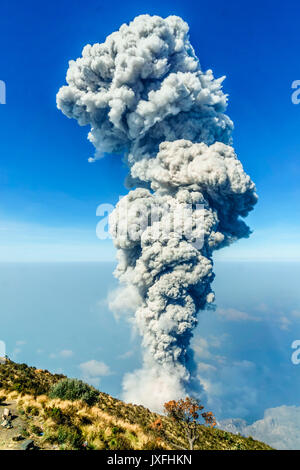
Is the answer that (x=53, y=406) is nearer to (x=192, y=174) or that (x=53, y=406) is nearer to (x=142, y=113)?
(x=192, y=174)

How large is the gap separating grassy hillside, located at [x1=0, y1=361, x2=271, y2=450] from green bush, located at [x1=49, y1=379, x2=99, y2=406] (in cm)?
7

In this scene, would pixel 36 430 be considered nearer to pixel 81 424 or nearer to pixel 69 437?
pixel 69 437

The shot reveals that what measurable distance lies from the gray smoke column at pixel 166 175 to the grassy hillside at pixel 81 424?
74.9ft

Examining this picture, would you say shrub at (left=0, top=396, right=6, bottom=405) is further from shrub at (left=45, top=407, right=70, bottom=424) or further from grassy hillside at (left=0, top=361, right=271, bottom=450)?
shrub at (left=45, top=407, right=70, bottom=424)

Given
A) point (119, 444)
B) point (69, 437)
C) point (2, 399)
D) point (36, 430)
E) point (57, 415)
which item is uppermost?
point (2, 399)

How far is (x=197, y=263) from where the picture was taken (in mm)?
37031

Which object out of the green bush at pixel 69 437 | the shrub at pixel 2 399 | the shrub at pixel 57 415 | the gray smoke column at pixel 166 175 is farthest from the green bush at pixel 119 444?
the gray smoke column at pixel 166 175

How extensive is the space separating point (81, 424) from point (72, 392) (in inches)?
130

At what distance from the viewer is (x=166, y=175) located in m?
39.6

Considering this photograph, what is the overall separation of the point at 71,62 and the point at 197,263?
41.0 m

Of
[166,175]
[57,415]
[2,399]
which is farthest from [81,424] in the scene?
[166,175]

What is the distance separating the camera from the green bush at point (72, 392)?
1135 cm

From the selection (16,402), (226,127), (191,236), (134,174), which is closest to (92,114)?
(134,174)

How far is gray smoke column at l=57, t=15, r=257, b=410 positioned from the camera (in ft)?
116
